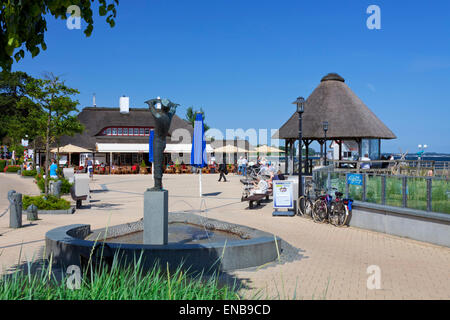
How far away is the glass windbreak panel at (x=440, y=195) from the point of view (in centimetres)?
910

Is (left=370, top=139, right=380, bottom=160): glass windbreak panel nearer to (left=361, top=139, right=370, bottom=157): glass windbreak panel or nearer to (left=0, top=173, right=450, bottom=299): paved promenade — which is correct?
(left=361, top=139, right=370, bottom=157): glass windbreak panel

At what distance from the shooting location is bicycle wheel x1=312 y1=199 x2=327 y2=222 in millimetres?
11906

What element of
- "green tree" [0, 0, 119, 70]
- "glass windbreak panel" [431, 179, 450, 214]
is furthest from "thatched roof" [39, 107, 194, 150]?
"green tree" [0, 0, 119, 70]

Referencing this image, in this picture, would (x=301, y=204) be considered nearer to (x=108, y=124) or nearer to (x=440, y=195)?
(x=440, y=195)

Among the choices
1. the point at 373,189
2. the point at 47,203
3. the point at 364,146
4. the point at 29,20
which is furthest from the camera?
the point at 364,146

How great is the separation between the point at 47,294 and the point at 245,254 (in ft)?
12.8

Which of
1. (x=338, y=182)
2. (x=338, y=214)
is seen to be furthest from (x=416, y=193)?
(x=338, y=182)

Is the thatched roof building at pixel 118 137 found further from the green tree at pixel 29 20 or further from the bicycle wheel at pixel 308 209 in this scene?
the green tree at pixel 29 20

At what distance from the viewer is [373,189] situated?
11062 millimetres

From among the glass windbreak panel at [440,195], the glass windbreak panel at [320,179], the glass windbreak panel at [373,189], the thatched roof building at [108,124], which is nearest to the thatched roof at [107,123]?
the thatched roof building at [108,124]

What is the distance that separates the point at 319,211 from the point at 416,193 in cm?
297

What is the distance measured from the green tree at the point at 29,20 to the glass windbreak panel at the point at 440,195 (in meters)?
7.90

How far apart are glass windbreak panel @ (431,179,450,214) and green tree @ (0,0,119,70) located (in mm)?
7897
